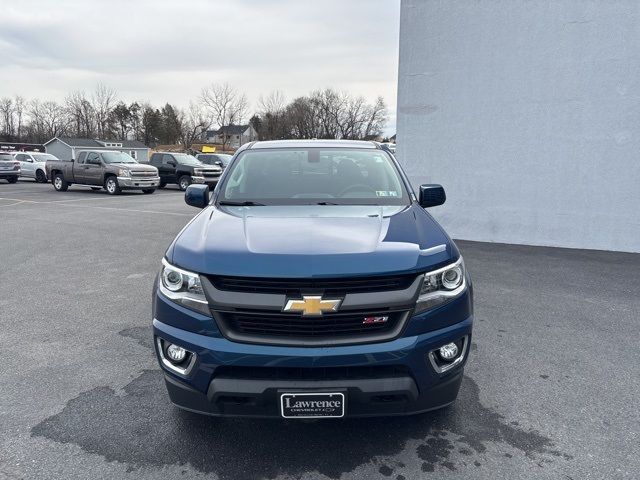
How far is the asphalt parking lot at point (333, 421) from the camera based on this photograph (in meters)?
2.50

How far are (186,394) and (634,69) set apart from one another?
8863 mm

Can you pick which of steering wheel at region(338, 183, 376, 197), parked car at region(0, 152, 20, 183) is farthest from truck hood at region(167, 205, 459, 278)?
parked car at region(0, 152, 20, 183)

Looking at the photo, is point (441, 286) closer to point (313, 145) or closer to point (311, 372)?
point (311, 372)

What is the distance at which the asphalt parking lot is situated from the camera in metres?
2.50

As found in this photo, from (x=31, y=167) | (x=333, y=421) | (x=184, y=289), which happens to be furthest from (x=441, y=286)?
(x=31, y=167)

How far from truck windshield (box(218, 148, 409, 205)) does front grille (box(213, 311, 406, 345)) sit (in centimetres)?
132

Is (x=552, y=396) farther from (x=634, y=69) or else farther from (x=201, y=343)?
(x=634, y=69)

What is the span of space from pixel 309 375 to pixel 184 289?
82 cm

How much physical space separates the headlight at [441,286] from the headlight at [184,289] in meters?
1.13

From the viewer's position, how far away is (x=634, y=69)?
7.71m

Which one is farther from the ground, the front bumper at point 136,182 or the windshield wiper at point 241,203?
the windshield wiper at point 241,203

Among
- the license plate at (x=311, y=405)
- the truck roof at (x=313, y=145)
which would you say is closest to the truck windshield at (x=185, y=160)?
the truck roof at (x=313, y=145)

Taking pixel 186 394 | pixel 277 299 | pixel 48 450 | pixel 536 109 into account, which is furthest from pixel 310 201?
pixel 536 109

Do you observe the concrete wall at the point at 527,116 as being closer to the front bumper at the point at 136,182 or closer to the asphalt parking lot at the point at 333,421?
the asphalt parking lot at the point at 333,421
